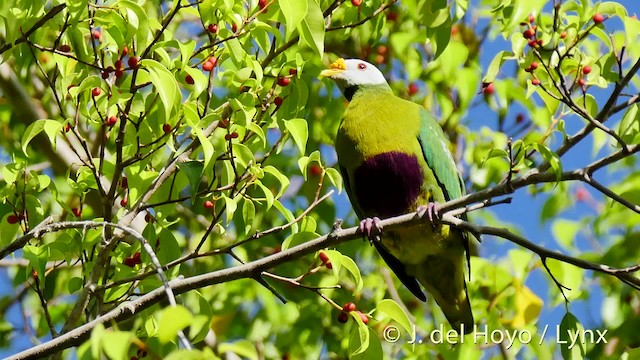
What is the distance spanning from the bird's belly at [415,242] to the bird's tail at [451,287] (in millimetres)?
72

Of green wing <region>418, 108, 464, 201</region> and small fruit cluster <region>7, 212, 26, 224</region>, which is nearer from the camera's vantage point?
small fruit cluster <region>7, 212, 26, 224</region>

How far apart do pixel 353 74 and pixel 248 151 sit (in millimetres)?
1804

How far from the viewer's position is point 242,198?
3066 mm

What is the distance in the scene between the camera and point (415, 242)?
3.99m

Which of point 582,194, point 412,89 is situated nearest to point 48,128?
point 412,89

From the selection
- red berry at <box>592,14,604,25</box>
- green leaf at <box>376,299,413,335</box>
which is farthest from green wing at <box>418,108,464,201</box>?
green leaf at <box>376,299,413,335</box>

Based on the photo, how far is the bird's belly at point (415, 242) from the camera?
12.9 feet

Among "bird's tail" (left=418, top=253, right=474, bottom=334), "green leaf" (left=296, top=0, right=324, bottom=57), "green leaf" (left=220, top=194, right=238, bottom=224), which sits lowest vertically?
"bird's tail" (left=418, top=253, right=474, bottom=334)

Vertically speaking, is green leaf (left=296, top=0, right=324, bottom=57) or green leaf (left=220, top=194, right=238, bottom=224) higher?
green leaf (left=296, top=0, right=324, bottom=57)

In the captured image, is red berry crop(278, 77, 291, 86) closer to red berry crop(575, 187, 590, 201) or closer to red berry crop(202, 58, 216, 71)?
red berry crop(202, 58, 216, 71)

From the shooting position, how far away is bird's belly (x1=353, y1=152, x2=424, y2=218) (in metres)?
3.82

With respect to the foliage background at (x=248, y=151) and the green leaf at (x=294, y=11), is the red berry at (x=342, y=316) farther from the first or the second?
the green leaf at (x=294, y=11)

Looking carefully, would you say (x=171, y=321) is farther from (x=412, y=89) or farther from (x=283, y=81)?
(x=412, y=89)

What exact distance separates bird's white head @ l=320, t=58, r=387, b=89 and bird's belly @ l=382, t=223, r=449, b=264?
0.79 m
